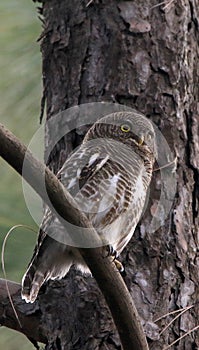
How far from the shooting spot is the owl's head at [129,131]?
6.99 ft

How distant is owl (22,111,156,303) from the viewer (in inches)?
80.2

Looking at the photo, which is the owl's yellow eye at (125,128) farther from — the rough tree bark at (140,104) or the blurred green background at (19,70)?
the blurred green background at (19,70)

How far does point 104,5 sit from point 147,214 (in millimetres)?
544

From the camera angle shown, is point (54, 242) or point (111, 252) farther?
point (54, 242)

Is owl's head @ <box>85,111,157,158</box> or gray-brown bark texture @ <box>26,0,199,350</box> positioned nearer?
gray-brown bark texture @ <box>26,0,199,350</box>

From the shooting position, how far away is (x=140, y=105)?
7.15ft

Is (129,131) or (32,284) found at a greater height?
(129,131)

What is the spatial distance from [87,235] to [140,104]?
2.10 feet

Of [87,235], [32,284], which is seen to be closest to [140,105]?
[32,284]

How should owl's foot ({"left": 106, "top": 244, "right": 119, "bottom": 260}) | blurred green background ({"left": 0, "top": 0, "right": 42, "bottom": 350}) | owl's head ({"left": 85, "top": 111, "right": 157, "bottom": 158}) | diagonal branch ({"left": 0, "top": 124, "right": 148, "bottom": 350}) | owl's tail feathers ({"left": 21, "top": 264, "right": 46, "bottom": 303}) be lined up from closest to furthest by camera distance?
diagonal branch ({"left": 0, "top": 124, "right": 148, "bottom": 350})
owl's foot ({"left": 106, "top": 244, "right": 119, "bottom": 260})
owl's tail feathers ({"left": 21, "top": 264, "right": 46, "bottom": 303})
owl's head ({"left": 85, "top": 111, "right": 157, "bottom": 158})
blurred green background ({"left": 0, "top": 0, "right": 42, "bottom": 350})

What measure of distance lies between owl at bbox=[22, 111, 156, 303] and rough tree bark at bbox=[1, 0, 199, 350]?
5 centimetres

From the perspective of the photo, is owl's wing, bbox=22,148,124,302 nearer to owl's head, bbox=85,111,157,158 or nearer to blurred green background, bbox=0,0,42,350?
owl's head, bbox=85,111,157,158

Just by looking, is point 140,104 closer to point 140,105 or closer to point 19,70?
point 140,105

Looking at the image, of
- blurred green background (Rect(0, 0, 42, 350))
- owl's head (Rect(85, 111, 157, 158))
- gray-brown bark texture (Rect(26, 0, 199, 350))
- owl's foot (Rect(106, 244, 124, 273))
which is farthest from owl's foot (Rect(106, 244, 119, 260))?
blurred green background (Rect(0, 0, 42, 350))
